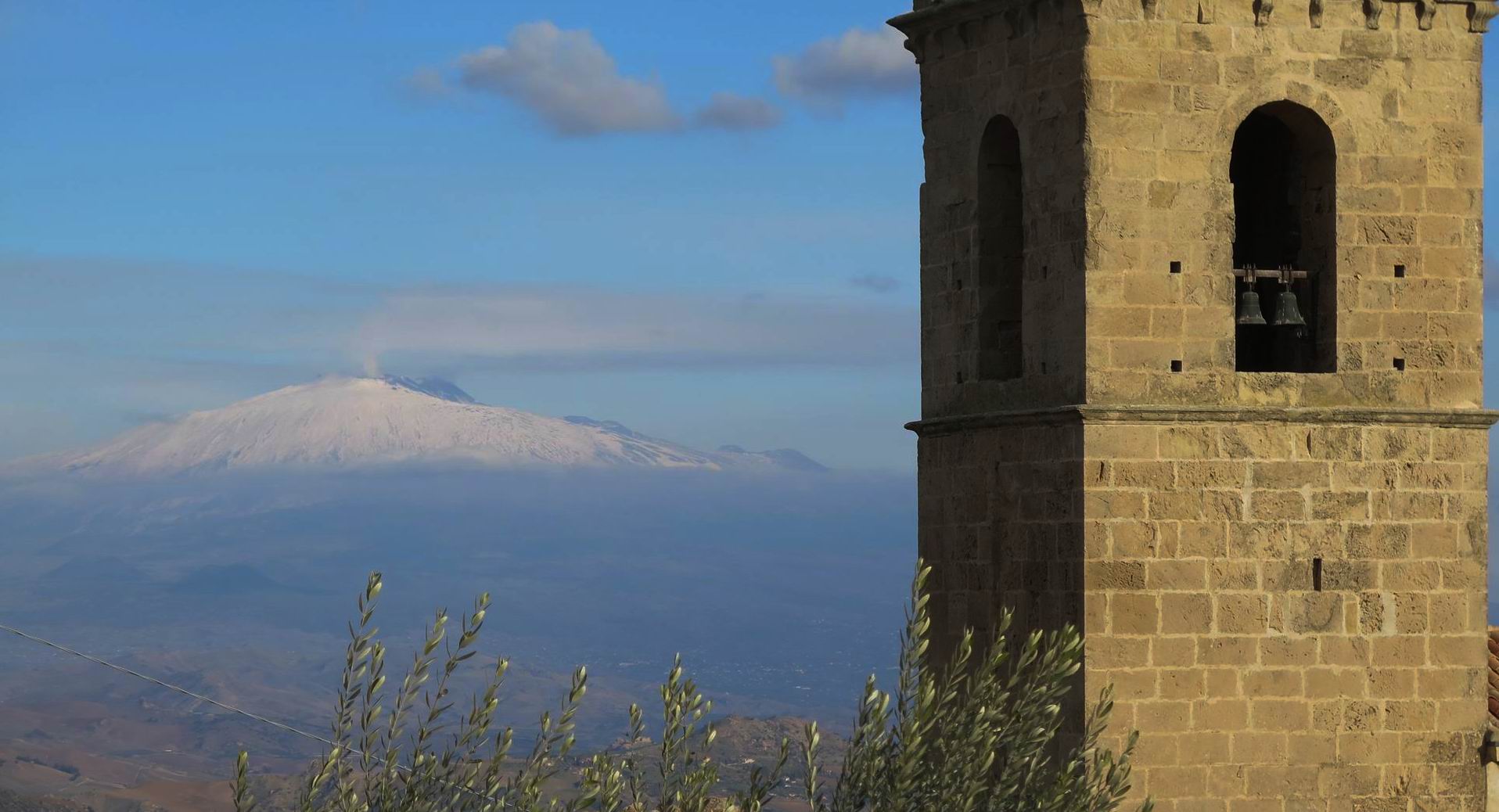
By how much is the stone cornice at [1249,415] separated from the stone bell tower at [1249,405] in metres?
0.02

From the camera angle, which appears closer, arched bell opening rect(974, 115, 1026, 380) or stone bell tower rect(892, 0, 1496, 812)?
A: stone bell tower rect(892, 0, 1496, 812)

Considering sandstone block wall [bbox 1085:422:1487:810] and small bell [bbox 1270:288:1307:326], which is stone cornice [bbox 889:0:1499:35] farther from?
sandstone block wall [bbox 1085:422:1487:810]

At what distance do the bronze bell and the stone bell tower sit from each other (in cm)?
4

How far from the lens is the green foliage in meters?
12.6

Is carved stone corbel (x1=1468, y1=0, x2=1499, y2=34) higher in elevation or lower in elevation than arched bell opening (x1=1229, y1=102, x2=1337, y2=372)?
higher

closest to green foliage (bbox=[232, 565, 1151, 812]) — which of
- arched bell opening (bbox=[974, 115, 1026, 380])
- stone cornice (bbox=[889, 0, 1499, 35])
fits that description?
arched bell opening (bbox=[974, 115, 1026, 380])

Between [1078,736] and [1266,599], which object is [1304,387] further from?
[1078,736]

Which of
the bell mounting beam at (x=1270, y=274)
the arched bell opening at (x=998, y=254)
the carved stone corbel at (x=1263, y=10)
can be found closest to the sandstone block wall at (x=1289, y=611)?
the bell mounting beam at (x=1270, y=274)

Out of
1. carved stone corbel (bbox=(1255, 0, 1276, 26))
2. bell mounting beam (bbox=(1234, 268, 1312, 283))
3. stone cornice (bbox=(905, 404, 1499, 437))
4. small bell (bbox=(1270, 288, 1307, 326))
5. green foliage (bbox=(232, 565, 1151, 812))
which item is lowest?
green foliage (bbox=(232, 565, 1151, 812))

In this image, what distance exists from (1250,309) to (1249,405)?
0.72 m

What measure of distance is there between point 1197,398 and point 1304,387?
827 millimetres

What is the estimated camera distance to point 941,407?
59.1 ft

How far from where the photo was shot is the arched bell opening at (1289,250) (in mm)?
16922

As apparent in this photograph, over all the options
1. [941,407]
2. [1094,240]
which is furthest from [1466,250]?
[941,407]
